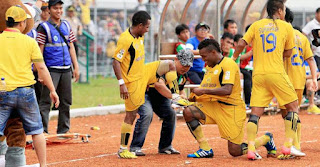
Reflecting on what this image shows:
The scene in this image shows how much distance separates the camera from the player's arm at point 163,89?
9.70 meters

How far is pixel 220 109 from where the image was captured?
9531 millimetres

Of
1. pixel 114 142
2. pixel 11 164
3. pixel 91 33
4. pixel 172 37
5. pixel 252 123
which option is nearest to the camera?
pixel 11 164

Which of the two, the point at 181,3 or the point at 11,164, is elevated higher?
the point at 181,3

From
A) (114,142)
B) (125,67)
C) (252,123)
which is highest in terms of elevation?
(125,67)

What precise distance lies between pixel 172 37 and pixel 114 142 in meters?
4.50

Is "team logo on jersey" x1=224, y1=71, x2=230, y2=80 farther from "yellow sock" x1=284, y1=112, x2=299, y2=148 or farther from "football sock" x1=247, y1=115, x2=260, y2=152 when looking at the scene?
"yellow sock" x1=284, y1=112, x2=299, y2=148

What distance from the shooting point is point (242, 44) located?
9.34 metres

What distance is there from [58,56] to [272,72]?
12.6ft

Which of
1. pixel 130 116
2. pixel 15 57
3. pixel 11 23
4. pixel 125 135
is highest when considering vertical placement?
pixel 11 23

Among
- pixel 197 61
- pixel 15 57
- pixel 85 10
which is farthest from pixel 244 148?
pixel 85 10

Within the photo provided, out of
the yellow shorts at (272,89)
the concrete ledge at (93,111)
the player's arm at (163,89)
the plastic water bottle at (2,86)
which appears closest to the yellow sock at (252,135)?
the yellow shorts at (272,89)

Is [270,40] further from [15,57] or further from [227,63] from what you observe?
[15,57]

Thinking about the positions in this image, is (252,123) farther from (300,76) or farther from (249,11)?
(249,11)

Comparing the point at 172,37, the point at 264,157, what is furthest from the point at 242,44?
the point at 172,37
